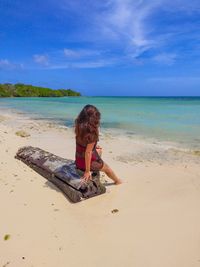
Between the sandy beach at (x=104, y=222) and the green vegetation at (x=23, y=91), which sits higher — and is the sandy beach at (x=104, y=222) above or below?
above

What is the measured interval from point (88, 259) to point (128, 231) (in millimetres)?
751

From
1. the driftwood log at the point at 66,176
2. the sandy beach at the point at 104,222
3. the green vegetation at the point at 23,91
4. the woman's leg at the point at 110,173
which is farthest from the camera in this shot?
Answer: the green vegetation at the point at 23,91

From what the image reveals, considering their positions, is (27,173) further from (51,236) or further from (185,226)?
(185,226)

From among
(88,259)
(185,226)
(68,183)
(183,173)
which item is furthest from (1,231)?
(183,173)

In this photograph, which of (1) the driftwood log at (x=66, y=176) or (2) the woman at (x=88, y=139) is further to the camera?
(2) the woman at (x=88, y=139)

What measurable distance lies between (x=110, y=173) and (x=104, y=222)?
1538 millimetres

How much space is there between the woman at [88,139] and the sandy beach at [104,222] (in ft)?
1.80

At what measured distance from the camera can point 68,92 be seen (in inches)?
5664

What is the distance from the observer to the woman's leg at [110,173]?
525 cm

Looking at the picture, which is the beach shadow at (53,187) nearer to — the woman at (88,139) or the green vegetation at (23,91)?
the woman at (88,139)

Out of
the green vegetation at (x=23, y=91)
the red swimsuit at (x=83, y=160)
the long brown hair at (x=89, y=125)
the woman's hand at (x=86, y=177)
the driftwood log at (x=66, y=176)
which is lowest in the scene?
the green vegetation at (x=23, y=91)

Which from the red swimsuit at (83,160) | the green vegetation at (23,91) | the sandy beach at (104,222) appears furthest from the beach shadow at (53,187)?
the green vegetation at (23,91)

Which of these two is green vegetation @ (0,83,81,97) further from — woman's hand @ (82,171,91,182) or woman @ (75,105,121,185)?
woman's hand @ (82,171,91,182)

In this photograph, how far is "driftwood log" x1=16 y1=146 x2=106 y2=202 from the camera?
15.2 ft
